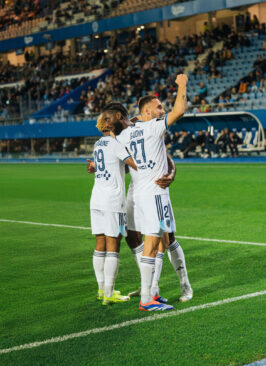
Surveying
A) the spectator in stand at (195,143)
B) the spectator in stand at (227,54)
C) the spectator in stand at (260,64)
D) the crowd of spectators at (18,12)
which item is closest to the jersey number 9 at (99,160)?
the spectator in stand at (195,143)

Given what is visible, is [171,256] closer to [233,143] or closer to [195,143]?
[233,143]

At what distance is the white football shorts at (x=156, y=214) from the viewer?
218 inches

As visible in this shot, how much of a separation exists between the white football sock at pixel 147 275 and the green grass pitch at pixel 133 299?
0.55 ft

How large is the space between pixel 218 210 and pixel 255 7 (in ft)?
99.7

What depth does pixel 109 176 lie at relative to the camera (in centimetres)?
603

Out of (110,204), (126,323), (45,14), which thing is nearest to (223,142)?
(110,204)

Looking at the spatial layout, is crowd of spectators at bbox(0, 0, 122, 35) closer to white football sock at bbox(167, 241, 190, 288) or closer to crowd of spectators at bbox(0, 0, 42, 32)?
crowd of spectators at bbox(0, 0, 42, 32)

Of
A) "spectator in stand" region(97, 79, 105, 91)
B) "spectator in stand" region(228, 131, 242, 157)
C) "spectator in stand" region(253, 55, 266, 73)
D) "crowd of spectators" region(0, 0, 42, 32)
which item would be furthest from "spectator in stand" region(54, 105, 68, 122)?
"spectator in stand" region(228, 131, 242, 157)

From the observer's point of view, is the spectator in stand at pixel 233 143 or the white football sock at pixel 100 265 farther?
the spectator in stand at pixel 233 143

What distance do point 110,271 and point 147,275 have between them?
520mm

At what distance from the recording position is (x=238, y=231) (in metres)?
10.1

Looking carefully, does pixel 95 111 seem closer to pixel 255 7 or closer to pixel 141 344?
pixel 255 7

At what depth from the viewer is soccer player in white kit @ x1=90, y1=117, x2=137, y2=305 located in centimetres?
595

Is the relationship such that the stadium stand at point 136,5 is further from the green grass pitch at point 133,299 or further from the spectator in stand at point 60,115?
the green grass pitch at point 133,299
